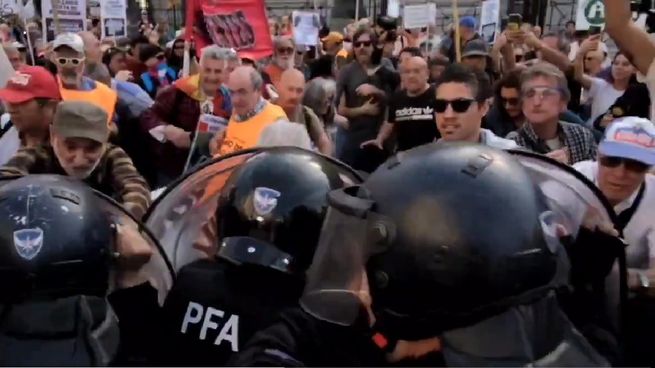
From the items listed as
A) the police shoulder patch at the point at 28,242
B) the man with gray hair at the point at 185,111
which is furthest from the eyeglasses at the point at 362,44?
the police shoulder patch at the point at 28,242

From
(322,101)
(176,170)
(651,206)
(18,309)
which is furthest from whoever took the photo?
(322,101)

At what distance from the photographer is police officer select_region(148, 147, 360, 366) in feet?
8.30

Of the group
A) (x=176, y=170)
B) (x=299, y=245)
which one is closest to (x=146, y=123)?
(x=176, y=170)

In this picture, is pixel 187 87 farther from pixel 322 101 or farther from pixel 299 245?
pixel 299 245

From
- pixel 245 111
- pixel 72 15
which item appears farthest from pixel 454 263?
pixel 72 15

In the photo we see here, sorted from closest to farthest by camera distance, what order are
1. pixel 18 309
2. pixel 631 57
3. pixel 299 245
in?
1. pixel 18 309
2. pixel 299 245
3. pixel 631 57

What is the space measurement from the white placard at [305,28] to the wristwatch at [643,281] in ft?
31.0

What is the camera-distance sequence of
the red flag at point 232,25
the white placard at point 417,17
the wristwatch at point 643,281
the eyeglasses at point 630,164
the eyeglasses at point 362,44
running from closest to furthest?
the wristwatch at point 643,281, the eyeglasses at point 630,164, the red flag at point 232,25, the eyeglasses at point 362,44, the white placard at point 417,17

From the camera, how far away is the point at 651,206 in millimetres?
3031

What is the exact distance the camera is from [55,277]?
2.22m

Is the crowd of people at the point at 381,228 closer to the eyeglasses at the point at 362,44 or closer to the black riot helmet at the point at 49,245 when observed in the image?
the black riot helmet at the point at 49,245

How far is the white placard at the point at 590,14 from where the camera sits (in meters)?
10.2

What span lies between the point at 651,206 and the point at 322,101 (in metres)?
3.96

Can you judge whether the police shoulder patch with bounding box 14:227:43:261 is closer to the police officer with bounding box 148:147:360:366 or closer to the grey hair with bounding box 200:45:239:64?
the police officer with bounding box 148:147:360:366
